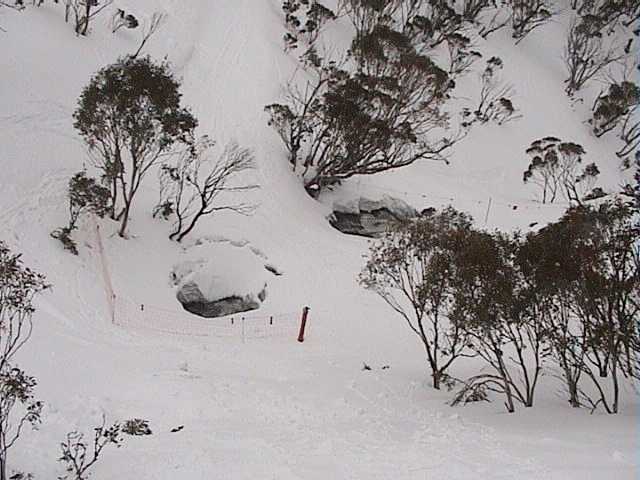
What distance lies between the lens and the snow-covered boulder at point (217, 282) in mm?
15109

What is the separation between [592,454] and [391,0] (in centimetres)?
3350

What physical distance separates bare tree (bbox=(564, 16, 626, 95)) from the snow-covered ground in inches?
527

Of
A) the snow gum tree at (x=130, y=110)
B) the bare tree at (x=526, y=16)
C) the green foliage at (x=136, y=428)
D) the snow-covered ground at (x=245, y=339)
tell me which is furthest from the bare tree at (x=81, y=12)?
the bare tree at (x=526, y=16)

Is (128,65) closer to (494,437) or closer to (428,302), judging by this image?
(428,302)

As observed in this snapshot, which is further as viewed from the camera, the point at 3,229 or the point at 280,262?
the point at 280,262

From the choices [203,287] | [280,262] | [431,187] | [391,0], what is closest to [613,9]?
[391,0]

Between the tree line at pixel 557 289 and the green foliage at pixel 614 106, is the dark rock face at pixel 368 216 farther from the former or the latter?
the green foliage at pixel 614 106

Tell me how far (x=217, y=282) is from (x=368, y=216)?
8802mm

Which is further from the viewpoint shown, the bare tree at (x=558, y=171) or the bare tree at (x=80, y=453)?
the bare tree at (x=558, y=171)

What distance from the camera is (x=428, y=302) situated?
11.5m

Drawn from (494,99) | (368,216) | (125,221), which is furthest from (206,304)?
(494,99)

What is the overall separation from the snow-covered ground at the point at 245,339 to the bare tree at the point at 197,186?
1.70 feet

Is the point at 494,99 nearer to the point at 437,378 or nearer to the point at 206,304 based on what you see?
the point at 206,304

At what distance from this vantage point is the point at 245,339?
13.9m
